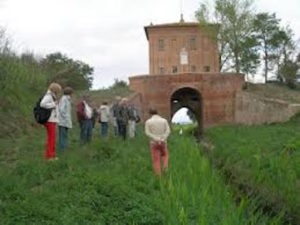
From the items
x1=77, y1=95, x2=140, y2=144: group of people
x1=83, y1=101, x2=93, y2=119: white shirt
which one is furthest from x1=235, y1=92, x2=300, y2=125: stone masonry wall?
x1=83, y1=101, x2=93, y2=119: white shirt

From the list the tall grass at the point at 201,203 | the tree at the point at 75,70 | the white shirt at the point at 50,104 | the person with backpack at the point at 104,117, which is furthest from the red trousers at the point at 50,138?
the tree at the point at 75,70

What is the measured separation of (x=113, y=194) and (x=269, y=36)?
159 ft

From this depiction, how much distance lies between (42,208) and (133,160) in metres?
6.00

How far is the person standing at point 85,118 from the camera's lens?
16.8 m

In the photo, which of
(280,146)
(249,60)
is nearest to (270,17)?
(249,60)

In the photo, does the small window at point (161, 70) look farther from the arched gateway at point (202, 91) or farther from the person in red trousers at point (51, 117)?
the person in red trousers at point (51, 117)

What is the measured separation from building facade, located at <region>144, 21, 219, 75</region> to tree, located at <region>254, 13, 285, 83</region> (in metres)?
5.80

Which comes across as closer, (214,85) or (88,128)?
(88,128)

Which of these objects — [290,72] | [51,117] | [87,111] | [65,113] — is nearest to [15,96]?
[87,111]

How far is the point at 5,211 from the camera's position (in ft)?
27.1

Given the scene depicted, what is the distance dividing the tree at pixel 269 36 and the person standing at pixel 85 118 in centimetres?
3986

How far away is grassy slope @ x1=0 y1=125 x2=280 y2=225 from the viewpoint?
8.23m

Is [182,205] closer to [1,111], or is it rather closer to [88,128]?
[88,128]

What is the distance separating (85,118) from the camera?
17031 millimetres
